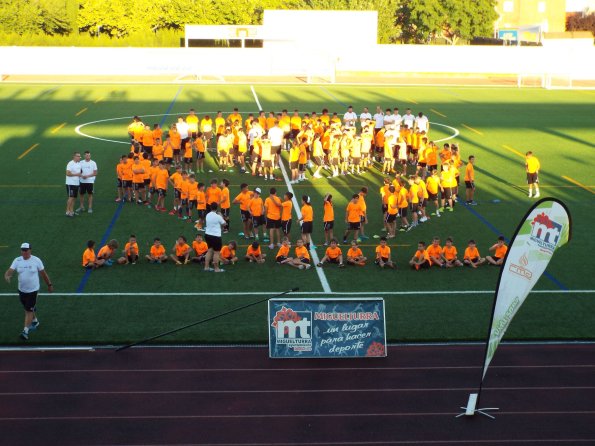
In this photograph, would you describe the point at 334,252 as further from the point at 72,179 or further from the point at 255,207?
the point at 72,179

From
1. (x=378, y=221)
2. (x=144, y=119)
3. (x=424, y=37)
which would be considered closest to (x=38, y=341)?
(x=378, y=221)

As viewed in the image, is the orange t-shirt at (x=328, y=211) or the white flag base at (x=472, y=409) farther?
the orange t-shirt at (x=328, y=211)

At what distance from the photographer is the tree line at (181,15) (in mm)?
80375

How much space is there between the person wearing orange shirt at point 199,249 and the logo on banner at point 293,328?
540 cm

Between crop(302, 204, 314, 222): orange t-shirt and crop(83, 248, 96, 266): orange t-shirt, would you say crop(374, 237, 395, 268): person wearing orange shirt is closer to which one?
crop(302, 204, 314, 222): orange t-shirt

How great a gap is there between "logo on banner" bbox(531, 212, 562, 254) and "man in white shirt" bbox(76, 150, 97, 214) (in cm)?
1492

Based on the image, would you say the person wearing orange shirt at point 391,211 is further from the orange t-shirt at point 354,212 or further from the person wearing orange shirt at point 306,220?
the person wearing orange shirt at point 306,220

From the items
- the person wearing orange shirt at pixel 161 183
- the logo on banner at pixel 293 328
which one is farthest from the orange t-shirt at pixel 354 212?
the logo on banner at pixel 293 328

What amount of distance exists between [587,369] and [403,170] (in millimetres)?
15504

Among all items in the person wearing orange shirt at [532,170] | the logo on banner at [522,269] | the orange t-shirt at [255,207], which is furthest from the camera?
the person wearing orange shirt at [532,170]

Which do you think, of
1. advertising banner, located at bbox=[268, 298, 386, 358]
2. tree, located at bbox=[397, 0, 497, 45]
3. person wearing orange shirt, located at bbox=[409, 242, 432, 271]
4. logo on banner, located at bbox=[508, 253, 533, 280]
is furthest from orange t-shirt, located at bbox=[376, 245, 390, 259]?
tree, located at bbox=[397, 0, 497, 45]

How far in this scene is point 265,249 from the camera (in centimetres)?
2038

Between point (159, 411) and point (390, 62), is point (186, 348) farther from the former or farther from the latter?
point (390, 62)

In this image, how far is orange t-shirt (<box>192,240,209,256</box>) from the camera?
19.3 meters
